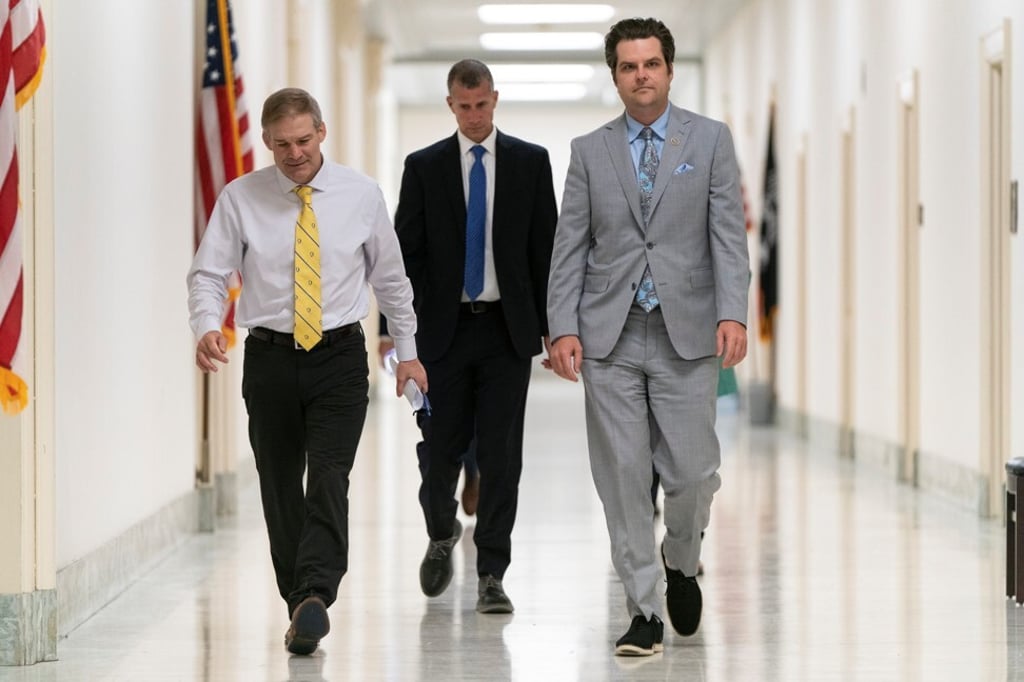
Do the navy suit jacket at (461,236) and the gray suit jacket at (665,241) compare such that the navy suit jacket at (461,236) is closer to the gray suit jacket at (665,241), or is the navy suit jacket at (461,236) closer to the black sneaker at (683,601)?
the gray suit jacket at (665,241)

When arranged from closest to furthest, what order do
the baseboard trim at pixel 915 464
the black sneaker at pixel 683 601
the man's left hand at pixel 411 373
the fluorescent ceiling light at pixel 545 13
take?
the black sneaker at pixel 683 601 → the man's left hand at pixel 411 373 → the baseboard trim at pixel 915 464 → the fluorescent ceiling light at pixel 545 13

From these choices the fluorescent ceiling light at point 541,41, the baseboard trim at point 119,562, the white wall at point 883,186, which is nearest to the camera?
the baseboard trim at point 119,562

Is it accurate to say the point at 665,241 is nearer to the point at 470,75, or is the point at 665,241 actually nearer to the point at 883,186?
the point at 470,75

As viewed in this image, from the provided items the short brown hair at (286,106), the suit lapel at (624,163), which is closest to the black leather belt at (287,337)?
the short brown hair at (286,106)

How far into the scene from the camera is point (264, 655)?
496 centimetres

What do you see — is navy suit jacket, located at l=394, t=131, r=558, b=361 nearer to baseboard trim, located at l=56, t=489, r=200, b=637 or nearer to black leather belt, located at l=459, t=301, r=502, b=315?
black leather belt, located at l=459, t=301, r=502, b=315

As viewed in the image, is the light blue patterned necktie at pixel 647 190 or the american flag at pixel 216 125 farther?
the american flag at pixel 216 125

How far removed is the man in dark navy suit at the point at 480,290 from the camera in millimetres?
5664

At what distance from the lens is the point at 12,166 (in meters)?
4.51

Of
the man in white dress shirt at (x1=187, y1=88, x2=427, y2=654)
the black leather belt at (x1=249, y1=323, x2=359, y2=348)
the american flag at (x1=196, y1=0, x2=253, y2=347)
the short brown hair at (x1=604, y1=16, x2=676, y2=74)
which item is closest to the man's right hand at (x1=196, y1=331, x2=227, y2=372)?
the man in white dress shirt at (x1=187, y1=88, x2=427, y2=654)

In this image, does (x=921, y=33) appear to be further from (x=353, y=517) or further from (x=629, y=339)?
(x=629, y=339)

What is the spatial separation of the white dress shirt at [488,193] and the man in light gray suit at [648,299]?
721 millimetres

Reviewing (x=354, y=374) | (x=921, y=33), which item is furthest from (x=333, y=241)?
(x=921, y=33)

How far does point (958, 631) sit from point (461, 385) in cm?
181
